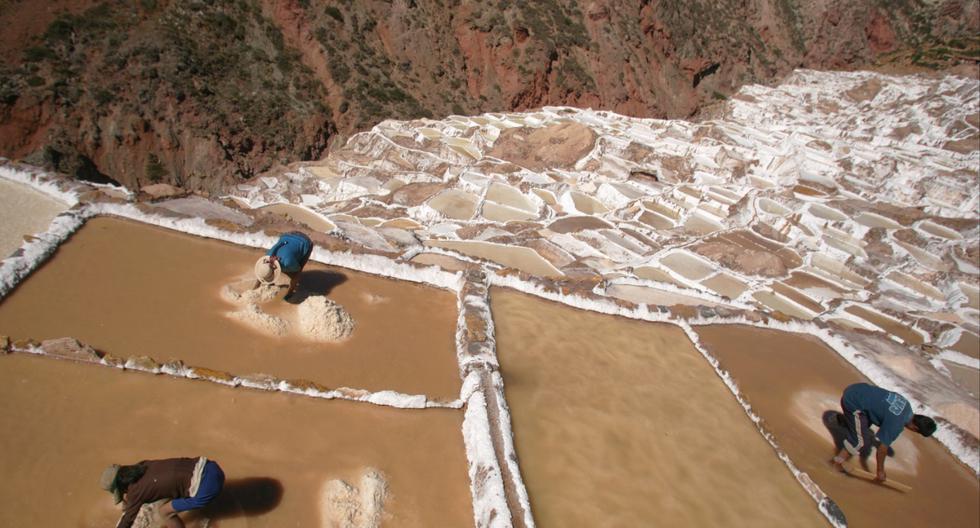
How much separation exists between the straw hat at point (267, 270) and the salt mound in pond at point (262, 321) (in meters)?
0.35

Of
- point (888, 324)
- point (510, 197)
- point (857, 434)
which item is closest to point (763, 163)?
point (888, 324)

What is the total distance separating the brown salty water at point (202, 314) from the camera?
4836mm

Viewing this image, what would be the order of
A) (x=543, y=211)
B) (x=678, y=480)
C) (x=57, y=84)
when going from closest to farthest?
(x=678, y=480), (x=543, y=211), (x=57, y=84)

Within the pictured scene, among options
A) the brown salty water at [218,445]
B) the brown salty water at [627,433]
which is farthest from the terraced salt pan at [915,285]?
the brown salty water at [218,445]

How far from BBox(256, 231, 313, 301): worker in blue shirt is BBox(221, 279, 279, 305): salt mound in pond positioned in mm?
259

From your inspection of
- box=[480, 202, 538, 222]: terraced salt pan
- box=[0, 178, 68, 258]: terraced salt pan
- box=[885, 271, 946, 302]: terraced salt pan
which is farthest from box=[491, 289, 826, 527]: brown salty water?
box=[885, 271, 946, 302]: terraced salt pan

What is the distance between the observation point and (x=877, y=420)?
5.36 metres

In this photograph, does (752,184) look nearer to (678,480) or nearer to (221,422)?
(678,480)

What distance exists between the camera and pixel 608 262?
13195mm

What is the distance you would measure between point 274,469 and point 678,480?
355cm

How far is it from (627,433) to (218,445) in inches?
145

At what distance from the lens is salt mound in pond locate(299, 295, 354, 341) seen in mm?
5375

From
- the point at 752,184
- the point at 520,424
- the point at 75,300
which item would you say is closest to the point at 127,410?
the point at 75,300

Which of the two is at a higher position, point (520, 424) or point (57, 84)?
point (520, 424)
